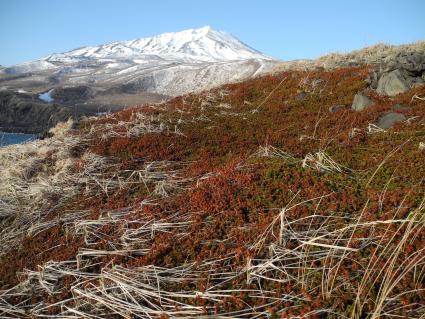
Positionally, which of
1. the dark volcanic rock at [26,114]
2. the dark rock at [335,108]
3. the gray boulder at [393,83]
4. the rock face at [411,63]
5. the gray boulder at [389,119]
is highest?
the rock face at [411,63]

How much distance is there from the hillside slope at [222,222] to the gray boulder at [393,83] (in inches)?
71.3

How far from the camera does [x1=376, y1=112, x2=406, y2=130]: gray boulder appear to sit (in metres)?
10.8

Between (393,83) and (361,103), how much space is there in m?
2.48

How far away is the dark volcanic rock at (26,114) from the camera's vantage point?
6018 cm

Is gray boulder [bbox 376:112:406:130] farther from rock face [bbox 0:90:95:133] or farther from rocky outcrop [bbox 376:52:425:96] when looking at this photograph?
rock face [bbox 0:90:95:133]

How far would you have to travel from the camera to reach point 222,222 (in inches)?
255

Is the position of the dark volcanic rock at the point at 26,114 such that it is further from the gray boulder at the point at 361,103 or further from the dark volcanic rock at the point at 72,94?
the gray boulder at the point at 361,103

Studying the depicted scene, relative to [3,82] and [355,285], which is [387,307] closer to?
[355,285]

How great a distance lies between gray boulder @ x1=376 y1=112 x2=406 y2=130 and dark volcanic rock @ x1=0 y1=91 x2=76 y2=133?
5528cm

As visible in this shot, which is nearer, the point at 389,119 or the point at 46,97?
the point at 389,119

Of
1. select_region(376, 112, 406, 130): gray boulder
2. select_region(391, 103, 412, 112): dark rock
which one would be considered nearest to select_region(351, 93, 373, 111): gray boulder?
select_region(391, 103, 412, 112): dark rock

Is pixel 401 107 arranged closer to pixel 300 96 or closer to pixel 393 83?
pixel 393 83

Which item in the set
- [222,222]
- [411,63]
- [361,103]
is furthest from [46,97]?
[222,222]

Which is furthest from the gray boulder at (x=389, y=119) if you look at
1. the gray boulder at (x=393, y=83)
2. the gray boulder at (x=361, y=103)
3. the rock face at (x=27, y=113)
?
the rock face at (x=27, y=113)
